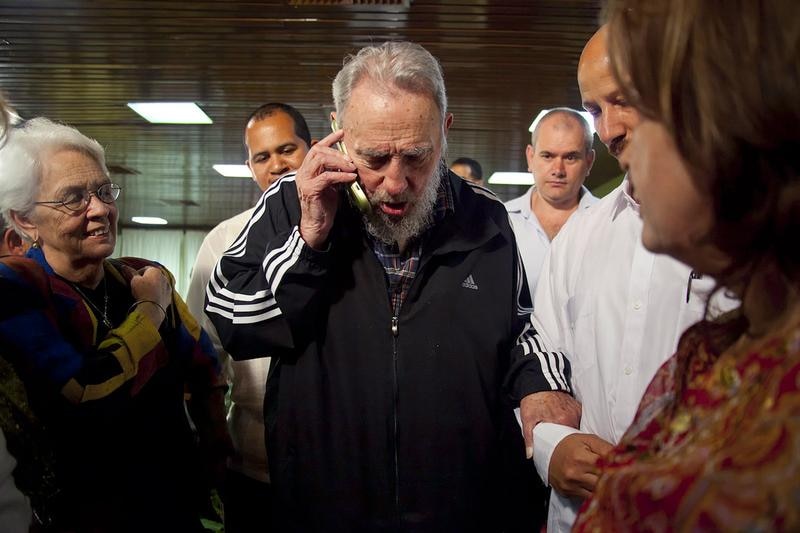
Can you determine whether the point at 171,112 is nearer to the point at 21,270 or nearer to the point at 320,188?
the point at 21,270

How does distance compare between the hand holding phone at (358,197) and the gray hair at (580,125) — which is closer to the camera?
the hand holding phone at (358,197)

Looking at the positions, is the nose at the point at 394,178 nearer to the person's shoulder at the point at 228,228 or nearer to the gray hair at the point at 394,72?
the gray hair at the point at 394,72

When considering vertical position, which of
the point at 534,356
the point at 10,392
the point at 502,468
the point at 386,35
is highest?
the point at 386,35

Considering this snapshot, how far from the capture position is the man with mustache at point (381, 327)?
1722 mm

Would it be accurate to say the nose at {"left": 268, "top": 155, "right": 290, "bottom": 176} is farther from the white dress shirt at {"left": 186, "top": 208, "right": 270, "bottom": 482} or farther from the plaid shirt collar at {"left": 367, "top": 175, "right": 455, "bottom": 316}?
the plaid shirt collar at {"left": 367, "top": 175, "right": 455, "bottom": 316}

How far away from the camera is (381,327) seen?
177 cm

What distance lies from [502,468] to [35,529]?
3.83ft

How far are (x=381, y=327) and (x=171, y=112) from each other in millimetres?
7622

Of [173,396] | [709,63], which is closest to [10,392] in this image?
[173,396]

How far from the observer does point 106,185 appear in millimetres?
2246

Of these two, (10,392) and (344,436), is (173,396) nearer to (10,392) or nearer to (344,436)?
(10,392)

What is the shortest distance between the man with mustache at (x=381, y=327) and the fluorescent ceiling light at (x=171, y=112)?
6.86 metres

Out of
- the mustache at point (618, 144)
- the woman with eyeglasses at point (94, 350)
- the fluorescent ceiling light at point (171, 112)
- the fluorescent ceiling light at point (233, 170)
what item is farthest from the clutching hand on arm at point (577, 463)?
the fluorescent ceiling light at point (233, 170)

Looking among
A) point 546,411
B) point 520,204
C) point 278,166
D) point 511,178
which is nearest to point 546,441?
point 546,411
